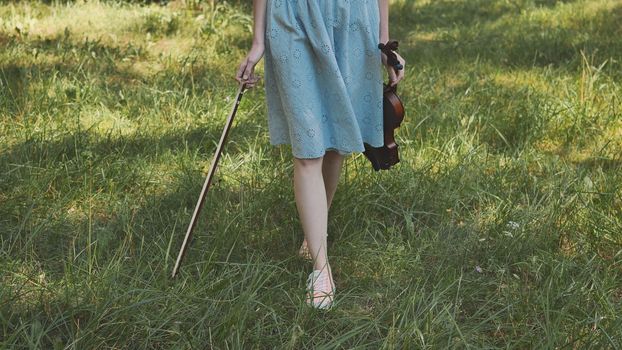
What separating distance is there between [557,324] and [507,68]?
363cm

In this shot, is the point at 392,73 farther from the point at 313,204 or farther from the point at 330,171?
the point at 313,204

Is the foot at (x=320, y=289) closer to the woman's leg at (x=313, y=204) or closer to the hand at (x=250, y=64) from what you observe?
the woman's leg at (x=313, y=204)

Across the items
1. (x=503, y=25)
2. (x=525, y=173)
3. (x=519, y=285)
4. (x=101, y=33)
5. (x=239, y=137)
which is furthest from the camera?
(x=503, y=25)

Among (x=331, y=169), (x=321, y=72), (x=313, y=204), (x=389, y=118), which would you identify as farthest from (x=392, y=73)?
(x=313, y=204)

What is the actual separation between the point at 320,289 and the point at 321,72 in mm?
796

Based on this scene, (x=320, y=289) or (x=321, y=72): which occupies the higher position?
(x=321, y=72)

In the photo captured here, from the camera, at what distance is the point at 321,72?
10.3ft

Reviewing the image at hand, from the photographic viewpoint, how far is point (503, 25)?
25.6 feet

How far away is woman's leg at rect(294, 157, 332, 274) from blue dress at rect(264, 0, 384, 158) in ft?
0.30

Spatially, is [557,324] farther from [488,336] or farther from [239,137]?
[239,137]

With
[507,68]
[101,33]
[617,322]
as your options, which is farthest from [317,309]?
[101,33]

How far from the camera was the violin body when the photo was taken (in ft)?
10.9

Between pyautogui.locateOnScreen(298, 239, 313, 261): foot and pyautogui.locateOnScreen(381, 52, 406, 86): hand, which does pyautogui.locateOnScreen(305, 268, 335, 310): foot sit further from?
pyautogui.locateOnScreen(381, 52, 406, 86): hand

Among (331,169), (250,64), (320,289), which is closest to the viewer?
(250,64)
